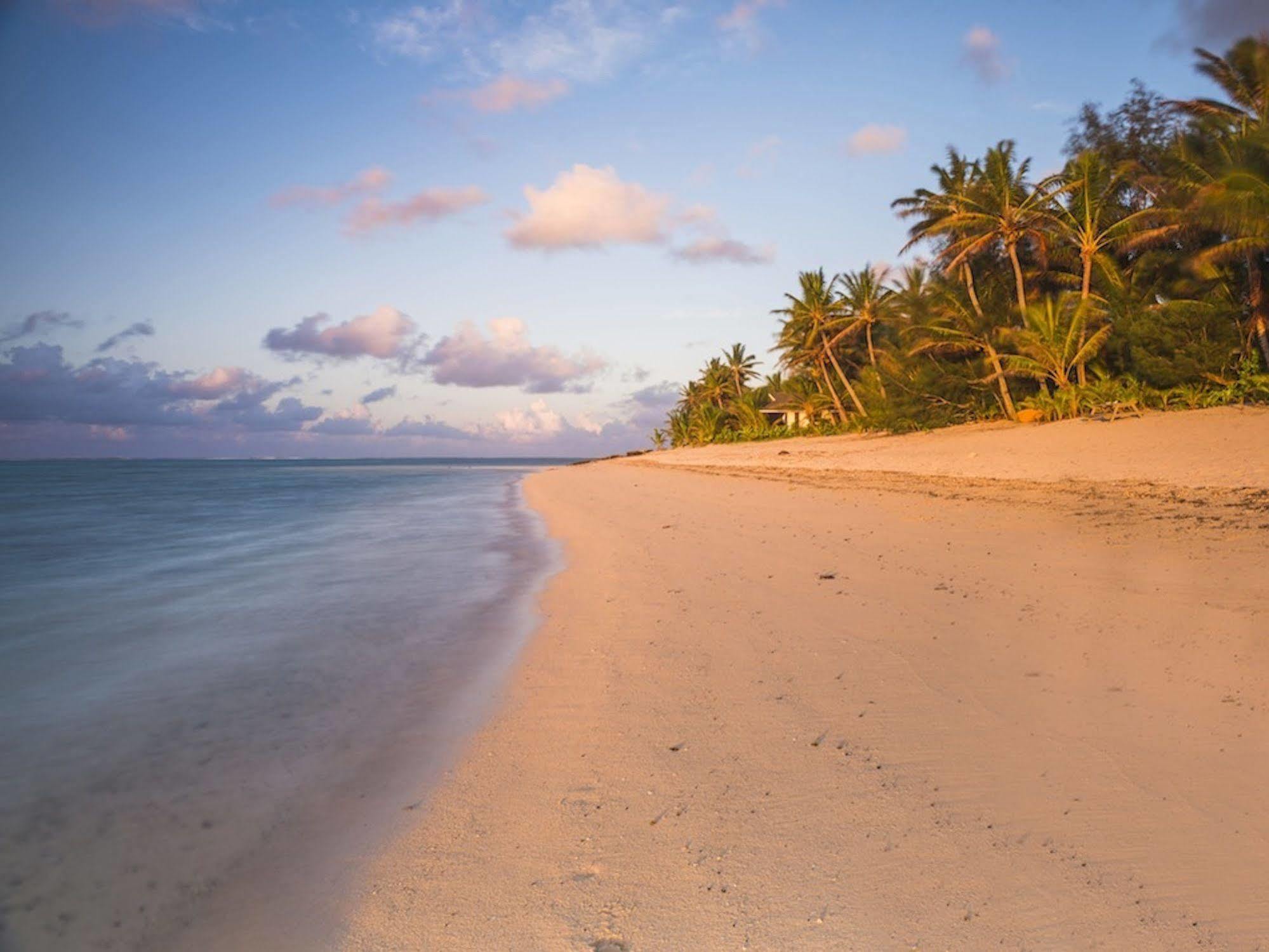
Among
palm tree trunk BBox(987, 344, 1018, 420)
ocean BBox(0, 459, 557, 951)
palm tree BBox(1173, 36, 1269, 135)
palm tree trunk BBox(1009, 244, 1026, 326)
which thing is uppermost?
palm tree BBox(1173, 36, 1269, 135)

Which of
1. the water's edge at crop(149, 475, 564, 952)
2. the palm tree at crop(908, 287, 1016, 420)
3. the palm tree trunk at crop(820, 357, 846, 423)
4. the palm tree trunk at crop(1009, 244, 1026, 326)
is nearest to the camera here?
the water's edge at crop(149, 475, 564, 952)

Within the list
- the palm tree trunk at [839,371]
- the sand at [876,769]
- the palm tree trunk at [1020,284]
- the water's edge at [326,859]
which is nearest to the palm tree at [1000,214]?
the palm tree trunk at [1020,284]

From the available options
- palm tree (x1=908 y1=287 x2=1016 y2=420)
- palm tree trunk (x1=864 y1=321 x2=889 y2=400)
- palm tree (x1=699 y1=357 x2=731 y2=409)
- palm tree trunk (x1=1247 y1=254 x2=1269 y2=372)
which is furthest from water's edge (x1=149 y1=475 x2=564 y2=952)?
palm tree (x1=699 y1=357 x2=731 y2=409)

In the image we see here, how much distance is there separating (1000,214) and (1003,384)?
7144 millimetres

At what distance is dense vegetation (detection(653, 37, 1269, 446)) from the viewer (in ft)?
70.2

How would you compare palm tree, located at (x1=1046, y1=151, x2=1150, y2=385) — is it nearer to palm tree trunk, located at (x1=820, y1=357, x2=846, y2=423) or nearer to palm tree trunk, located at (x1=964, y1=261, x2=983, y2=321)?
palm tree trunk, located at (x1=964, y1=261, x2=983, y2=321)

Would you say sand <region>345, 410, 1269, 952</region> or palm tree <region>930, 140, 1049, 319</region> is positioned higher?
palm tree <region>930, 140, 1049, 319</region>

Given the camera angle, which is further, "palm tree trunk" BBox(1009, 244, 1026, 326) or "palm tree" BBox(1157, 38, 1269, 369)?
"palm tree trunk" BBox(1009, 244, 1026, 326)

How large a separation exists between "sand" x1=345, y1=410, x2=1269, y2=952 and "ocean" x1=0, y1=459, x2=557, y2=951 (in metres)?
0.37

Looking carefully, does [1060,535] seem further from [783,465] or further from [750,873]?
[783,465]

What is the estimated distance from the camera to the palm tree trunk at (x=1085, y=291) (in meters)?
25.1

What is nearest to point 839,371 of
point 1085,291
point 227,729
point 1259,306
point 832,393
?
point 832,393

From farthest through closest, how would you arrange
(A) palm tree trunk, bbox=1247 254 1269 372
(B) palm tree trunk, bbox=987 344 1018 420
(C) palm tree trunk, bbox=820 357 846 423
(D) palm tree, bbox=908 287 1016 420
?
1. (C) palm tree trunk, bbox=820 357 846 423
2. (D) palm tree, bbox=908 287 1016 420
3. (B) palm tree trunk, bbox=987 344 1018 420
4. (A) palm tree trunk, bbox=1247 254 1269 372

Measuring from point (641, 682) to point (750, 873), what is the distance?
2143 millimetres
